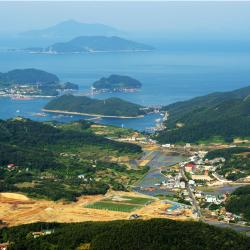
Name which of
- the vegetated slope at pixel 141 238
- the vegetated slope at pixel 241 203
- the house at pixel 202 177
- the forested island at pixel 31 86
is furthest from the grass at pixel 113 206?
the forested island at pixel 31 86

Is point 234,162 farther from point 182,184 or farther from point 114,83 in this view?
point 114,83

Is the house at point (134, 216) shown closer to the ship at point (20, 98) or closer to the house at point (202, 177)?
the house at point (202, 177)

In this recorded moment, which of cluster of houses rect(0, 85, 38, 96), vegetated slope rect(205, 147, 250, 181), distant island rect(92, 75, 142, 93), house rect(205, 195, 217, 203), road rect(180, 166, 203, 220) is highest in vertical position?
distant island rect(92, 75, 142, 93)

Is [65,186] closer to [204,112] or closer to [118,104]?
[204,112]

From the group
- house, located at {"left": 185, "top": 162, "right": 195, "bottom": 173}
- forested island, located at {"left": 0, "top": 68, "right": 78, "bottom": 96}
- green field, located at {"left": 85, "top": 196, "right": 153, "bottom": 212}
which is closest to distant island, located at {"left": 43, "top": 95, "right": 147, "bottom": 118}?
forested island, located at {"left": 0, "top": 68, "right": 78, "bottom": 96}

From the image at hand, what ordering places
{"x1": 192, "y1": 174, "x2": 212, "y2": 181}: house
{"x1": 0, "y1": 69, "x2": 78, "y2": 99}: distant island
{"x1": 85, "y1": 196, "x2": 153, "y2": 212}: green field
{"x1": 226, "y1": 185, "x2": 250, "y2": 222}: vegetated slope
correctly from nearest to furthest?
1. {"x1": 226, "y1": 185, "x2": 250, "y2": 222}: vegetated slope
2. {"x1": 85, "y1": 196, "x2": 153, "y2": 212}: green field
3. {"x1": 192, "y1": 174, "x2": 212, "y2": 181}: house
4. {"x1": 0, "y1": 69, "x2": 78, "y2": 99}: distant island

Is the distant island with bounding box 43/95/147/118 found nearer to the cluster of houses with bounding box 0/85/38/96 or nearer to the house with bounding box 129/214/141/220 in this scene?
the cluster of houses with bounding box 0/85/38/96

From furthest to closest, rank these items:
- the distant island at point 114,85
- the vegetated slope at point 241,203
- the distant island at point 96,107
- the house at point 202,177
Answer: the distant island at point 114,85, the distant island at point 96,107, the house at point 202,177, the vegetated slope at point 241,203

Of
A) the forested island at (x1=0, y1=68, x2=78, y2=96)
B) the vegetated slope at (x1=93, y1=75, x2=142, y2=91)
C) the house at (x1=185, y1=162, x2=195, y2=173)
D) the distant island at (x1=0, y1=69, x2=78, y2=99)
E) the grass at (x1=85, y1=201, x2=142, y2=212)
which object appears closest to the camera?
the grass at (x1=85, y1=201, x2=142, y2=212)
